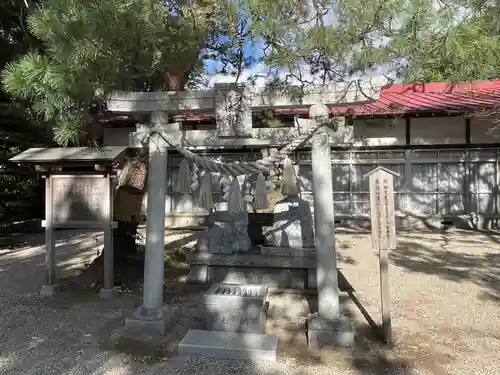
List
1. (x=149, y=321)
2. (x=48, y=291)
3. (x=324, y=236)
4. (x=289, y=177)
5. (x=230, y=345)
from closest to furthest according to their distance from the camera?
1. (x=230, y=345)
2. (x=324, y=236)
3. (x=149, y=321)
4. (x=289, y=177)
5. (x=48, y=291)

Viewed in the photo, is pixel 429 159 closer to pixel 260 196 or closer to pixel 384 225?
pixel 384 225

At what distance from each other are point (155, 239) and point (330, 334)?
6.48 feet

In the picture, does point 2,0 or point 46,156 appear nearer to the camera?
point 46,156

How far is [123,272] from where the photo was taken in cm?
635

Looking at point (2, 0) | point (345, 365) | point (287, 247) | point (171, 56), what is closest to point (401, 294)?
point (287, 247)

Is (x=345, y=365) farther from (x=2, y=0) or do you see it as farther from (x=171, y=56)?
(x=2, y=0)

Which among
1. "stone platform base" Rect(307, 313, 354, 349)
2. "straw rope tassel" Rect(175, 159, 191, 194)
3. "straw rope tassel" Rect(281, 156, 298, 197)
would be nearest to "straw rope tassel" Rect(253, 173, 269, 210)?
"straw rope tassel" Rect(281, 156, 298, 197)

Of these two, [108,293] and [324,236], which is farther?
[108,293]

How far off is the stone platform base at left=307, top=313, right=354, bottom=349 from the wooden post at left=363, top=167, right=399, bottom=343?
40 centimetres

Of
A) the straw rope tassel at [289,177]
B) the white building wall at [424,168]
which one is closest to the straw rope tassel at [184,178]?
the straw rope tassel at [289,177]

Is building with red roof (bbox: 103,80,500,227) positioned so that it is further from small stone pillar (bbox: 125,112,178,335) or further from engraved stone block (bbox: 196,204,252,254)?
small stone pillar (bbox: 125,112,178,335)

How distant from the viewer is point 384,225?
3.98 meters

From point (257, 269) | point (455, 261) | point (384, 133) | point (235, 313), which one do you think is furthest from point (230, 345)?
point (384, 133)

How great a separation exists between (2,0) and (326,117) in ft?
26.8
